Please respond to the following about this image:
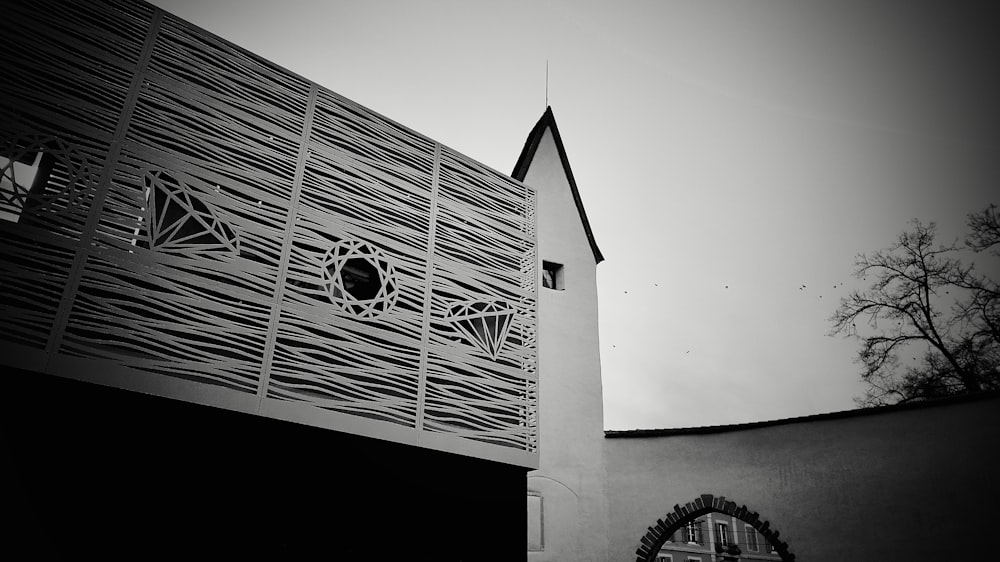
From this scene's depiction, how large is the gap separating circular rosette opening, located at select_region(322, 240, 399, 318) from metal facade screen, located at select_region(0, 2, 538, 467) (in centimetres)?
2

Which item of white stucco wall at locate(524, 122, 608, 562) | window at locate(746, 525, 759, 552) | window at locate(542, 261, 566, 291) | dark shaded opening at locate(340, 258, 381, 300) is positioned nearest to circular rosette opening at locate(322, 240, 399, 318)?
dark shaded opening at locate(340, 258, 381, 300)

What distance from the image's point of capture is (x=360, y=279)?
7.27 metres

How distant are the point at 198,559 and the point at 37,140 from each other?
11.9 feet

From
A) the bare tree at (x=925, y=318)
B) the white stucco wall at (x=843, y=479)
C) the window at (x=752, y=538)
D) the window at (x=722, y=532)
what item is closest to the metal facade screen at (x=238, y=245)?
the white stucco wall at (x=843, y=479)

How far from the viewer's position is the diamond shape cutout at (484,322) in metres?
7.42

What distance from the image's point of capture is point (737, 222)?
54.5ft

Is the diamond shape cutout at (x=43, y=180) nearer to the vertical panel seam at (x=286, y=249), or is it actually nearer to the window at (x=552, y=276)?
the vertical panel seam at (x=286, y=249)

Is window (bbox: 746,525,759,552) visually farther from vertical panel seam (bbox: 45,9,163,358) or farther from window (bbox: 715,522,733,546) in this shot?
vertical panel seam (bbox: 45,9,163,358)

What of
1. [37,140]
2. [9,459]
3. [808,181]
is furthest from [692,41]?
[9,459]

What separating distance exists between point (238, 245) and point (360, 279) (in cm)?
148

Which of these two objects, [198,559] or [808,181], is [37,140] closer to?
[198,559]

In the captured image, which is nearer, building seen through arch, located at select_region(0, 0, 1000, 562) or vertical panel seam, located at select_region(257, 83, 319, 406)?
building seen through arch, located at select_region(0, 0, 1000, 562)

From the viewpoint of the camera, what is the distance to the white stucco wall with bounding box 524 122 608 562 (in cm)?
973

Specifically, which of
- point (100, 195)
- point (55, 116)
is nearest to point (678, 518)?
point (100, 195)
